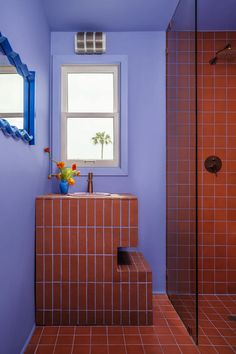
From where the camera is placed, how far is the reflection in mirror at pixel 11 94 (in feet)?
5.53

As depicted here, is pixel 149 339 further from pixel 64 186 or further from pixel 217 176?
pixel 217 176

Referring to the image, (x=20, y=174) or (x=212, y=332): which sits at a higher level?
(x=20, y=174)

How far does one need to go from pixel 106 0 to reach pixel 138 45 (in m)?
0.63

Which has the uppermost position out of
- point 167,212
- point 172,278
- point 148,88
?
point 148,88

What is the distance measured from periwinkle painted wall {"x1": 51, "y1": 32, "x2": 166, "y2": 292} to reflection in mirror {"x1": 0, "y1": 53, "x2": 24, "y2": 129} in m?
1.32

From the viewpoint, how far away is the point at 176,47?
2.86 m

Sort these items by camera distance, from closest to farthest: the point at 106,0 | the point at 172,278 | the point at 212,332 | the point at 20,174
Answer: the point at 20,174
the point at 212,332
the point at 106,0
the point at 172,278

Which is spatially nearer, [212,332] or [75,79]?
[212,332]

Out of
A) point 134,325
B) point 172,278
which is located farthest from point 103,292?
point 172,278

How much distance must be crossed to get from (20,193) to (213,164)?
186 cm

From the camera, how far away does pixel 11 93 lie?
1.84 m

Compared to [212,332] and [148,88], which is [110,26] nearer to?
[148,88]

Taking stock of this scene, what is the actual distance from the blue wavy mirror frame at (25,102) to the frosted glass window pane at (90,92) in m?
0.97

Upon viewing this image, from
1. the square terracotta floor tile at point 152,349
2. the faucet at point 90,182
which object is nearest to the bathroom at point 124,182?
the square terracotta floor tile at point 152,349
